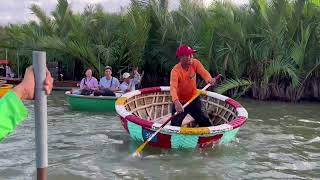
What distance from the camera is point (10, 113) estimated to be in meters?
1.87

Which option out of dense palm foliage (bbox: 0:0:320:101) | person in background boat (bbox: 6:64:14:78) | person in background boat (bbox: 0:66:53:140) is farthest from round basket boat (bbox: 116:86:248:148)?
person in background boat (bbox: 6:64:14:78)

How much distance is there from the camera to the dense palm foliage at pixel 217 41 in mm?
15289

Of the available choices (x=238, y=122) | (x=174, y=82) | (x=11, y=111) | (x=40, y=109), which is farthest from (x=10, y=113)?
(x=238, y=122)

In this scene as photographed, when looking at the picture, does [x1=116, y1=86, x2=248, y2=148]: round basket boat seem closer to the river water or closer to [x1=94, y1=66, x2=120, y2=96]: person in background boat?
the river water

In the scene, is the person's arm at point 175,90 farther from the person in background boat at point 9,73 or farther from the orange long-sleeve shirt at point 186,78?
the person in background boat at point 9,73

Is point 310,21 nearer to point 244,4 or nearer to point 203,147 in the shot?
point 244,4

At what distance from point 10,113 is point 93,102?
35.1ft

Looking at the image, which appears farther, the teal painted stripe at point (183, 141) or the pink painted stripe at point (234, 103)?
the pink painted stripe at point (234, 103)

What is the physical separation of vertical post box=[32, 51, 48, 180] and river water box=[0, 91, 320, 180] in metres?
4.24

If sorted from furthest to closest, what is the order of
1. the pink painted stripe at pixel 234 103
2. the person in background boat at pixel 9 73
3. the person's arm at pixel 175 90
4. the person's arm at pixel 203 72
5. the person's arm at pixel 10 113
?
the person in background boat at pixel 9 73 → the pink painted stripe at pixel 234 103 → the person's arm at pixel 203 72 → the person's arm at pixel 175 90 → the person's arm at pixel 10 113

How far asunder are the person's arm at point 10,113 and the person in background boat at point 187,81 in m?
5.65

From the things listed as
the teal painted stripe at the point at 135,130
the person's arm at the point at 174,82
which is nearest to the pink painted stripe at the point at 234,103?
the person's arm at the point at 174,82

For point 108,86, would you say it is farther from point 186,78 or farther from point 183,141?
point 183,141

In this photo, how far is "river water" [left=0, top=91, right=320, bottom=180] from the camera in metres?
6.79
